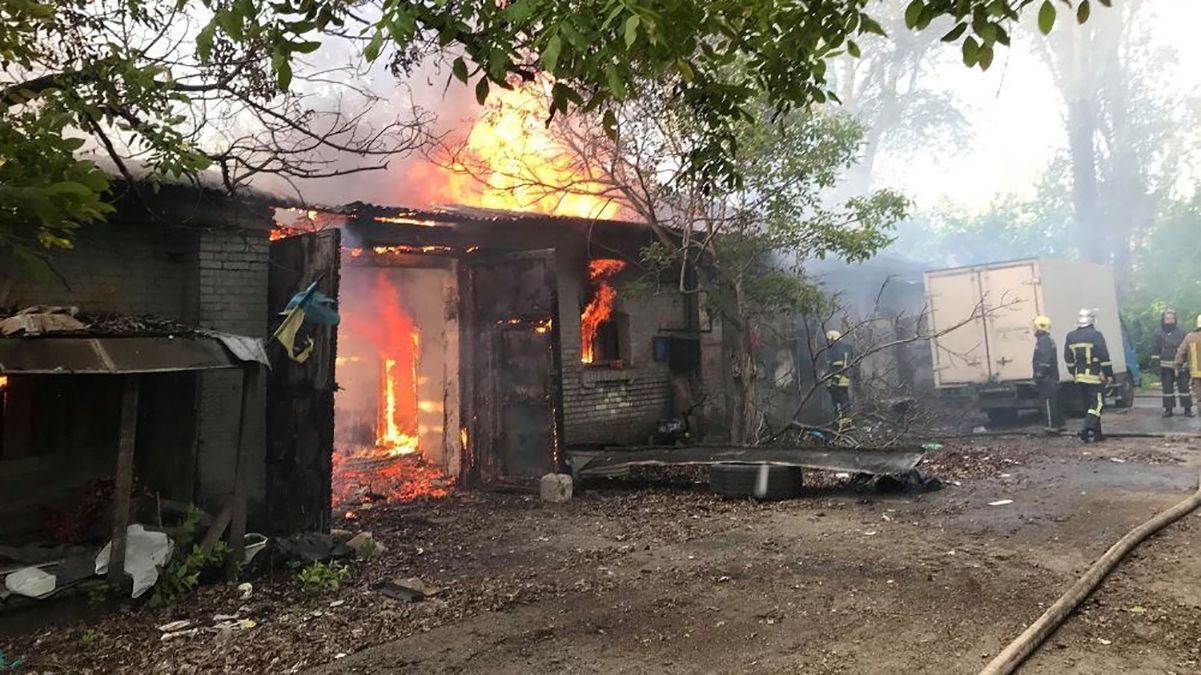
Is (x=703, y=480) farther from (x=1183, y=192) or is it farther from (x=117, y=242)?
(x=1183, y=192)

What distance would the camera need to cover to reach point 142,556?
206 inches

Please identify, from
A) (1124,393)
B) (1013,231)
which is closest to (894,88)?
(1013,231)

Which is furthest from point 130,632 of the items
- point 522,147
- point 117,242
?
point 522,147

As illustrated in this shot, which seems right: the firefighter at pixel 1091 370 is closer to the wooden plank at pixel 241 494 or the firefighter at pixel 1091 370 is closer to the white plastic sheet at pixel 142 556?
the wooden plank at pixel 241 494

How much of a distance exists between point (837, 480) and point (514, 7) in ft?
25.0

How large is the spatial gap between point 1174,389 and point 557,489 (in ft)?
43.3

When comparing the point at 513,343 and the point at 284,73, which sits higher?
the point at 284,73

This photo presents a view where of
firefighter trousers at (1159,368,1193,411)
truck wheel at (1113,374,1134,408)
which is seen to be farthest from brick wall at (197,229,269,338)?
truck wheel at (1113,374,1134,408)

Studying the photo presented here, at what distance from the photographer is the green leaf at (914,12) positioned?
3.04m

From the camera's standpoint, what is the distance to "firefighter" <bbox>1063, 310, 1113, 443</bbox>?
1053 centimetres

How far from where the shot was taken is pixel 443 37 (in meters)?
2.99

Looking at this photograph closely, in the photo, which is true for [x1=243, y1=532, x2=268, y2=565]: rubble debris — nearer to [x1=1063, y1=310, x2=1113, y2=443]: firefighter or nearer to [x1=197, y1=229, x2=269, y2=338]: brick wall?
[x1=197, y1=229, x2=269, y2=338]: brick wall

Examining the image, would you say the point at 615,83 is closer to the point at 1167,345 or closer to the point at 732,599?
the point at 732,599

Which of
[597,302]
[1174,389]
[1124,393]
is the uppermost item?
[597,302]
